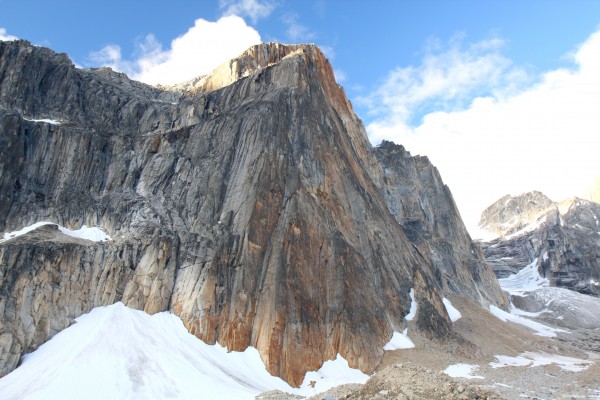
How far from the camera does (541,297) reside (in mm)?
115625

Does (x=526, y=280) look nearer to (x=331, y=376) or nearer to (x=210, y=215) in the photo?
(x=331, y=376)

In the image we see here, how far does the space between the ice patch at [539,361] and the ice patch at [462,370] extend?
449 cm

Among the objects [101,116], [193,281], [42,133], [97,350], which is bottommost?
[97,350]

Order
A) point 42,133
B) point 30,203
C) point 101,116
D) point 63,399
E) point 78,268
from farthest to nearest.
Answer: point 101,116
point 42,133
point 30,203
point 78,268
point 63,399

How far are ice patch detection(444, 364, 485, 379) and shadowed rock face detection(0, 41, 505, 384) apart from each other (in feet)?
16.3

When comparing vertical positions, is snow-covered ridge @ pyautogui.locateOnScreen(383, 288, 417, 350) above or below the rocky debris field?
below

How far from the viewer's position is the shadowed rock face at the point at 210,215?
32531 millimetres

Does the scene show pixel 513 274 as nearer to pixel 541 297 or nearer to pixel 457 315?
pixel 541 297

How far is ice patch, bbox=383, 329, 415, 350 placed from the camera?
137 ft

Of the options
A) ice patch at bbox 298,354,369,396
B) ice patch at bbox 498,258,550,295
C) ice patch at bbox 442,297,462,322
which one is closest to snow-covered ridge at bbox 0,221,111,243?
ice patch at bbox 298,354,369,396

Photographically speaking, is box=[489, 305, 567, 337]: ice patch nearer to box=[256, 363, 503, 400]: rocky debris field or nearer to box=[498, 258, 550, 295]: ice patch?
box=[498, 258, 550, 295]: ice patch

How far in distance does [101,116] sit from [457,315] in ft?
163

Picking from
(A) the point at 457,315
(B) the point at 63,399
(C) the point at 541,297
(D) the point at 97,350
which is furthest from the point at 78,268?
(C) the point at 541,297

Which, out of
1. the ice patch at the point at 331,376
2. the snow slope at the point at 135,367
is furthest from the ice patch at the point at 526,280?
the snow slope at the point at 135,367
